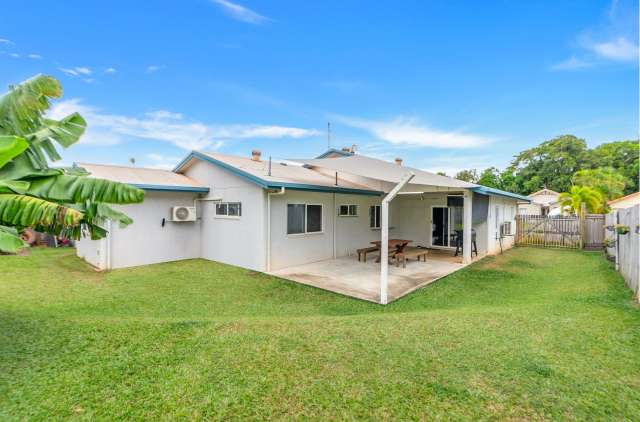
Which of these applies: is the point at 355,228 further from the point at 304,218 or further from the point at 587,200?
the point at 587,200

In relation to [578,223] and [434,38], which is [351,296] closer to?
[434,38]

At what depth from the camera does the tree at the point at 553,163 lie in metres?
41.5

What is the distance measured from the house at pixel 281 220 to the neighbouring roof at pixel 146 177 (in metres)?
0.04

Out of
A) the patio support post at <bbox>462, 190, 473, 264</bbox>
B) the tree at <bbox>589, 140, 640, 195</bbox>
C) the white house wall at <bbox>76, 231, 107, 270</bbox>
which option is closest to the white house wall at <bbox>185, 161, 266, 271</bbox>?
the white house wall at <bbox>76, 231, 107, 270</bbox>

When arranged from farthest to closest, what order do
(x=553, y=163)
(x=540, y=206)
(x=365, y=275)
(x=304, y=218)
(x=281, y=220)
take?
(x=553, y=163), (x=540, y=206), (x=304, y=218), (x=281, y=220), (x=365, y=275)

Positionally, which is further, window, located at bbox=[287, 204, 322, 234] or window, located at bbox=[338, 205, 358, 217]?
window, located at bbox=[338, 205, 358, 217]

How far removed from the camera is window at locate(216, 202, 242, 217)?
10.1m

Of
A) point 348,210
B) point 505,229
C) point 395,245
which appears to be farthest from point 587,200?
point 348,210

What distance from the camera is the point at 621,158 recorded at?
39.7 m

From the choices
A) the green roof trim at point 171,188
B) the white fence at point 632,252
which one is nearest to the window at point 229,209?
the green roof trim at point 171,188

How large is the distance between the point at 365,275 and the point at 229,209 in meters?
5.09

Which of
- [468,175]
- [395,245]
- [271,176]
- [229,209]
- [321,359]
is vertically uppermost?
[468,175]

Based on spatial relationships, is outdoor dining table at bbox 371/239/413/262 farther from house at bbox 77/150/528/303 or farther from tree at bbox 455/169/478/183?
tree at bbox 455/169/478/183

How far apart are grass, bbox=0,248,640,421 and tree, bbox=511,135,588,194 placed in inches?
1761
